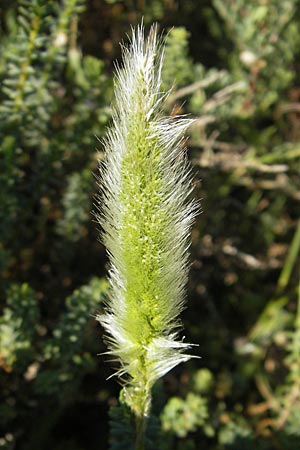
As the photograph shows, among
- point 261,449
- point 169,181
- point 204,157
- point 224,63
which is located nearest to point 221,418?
point 261,449

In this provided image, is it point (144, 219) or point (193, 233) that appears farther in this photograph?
point (193, 233)

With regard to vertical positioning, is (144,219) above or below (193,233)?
below

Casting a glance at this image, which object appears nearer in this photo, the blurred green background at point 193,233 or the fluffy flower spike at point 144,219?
the fluffy flower spike at point 144,219

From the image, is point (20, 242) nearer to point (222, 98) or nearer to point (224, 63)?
point (222, 98)

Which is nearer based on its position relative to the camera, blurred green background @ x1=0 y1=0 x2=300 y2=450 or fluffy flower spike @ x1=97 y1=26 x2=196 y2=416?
fluffy flower spike @ x1=97 y1=26 x2=196 y2=416
